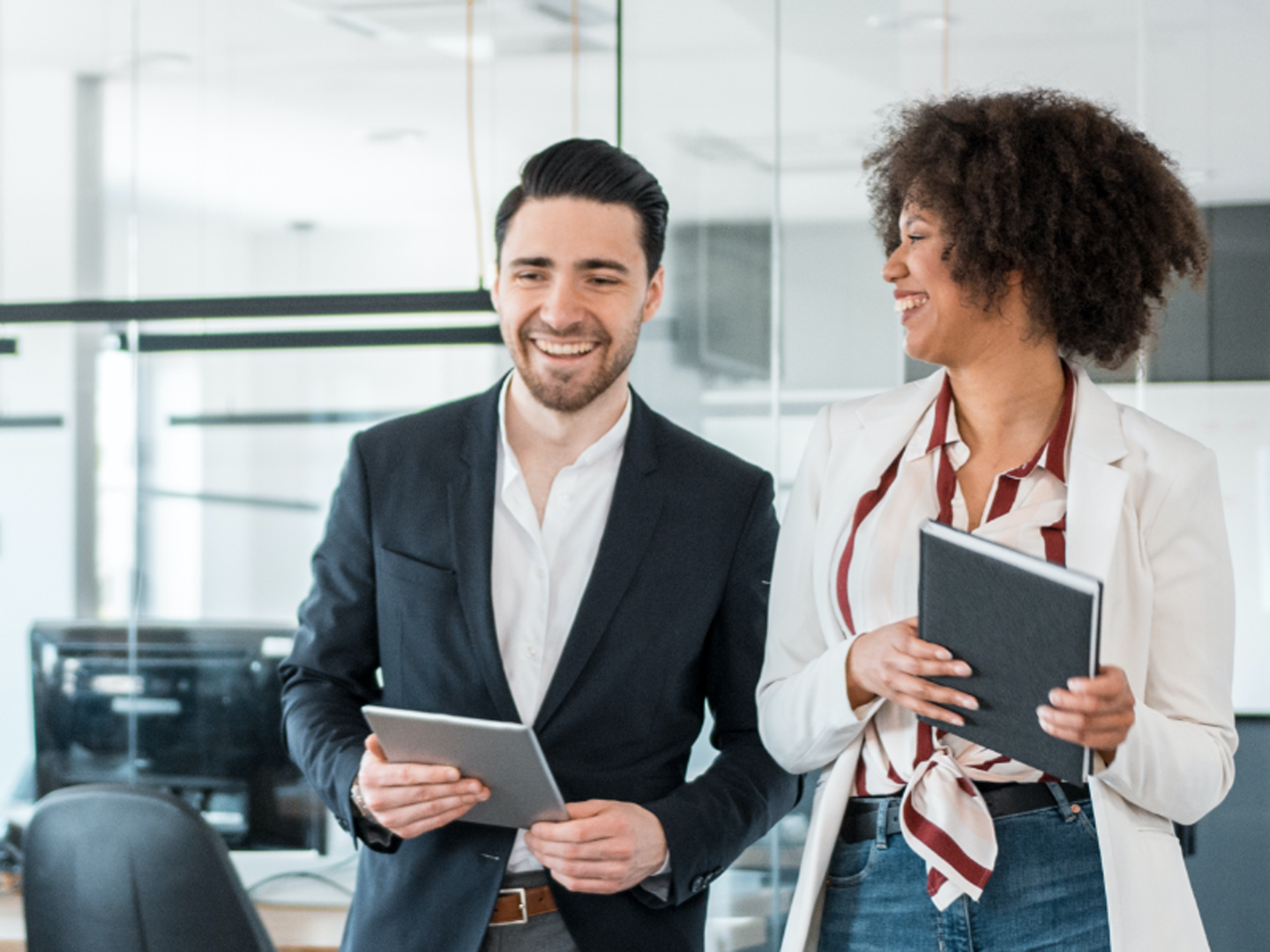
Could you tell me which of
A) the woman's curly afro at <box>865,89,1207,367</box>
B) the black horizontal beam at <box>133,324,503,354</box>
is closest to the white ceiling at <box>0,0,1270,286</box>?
the black horizontal beam at <box>133,324,503,354</box>

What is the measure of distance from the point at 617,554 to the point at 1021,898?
639 millimetres

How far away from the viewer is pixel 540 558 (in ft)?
5.60

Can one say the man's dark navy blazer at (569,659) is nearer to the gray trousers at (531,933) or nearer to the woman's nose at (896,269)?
the gray trousers at (531,933)

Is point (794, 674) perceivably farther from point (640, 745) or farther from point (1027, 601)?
point (1027, 601)

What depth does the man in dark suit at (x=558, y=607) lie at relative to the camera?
5.28 feet

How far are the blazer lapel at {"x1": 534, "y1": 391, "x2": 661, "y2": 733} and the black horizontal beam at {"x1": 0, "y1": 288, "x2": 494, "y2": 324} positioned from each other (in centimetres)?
136

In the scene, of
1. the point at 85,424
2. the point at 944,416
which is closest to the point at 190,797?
the point at 85,424

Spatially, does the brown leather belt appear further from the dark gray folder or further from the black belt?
the dark gray folder

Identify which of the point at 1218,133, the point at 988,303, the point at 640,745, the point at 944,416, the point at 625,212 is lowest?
the point at 640,745

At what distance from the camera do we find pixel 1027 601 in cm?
115

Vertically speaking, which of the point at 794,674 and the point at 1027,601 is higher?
the point at 1027,601

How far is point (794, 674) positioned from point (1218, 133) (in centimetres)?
182

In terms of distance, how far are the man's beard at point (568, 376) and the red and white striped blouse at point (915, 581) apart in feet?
1.43

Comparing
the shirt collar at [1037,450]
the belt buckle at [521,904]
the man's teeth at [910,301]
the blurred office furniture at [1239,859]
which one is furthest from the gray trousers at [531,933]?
the blurred office furniture at [1239,859]
